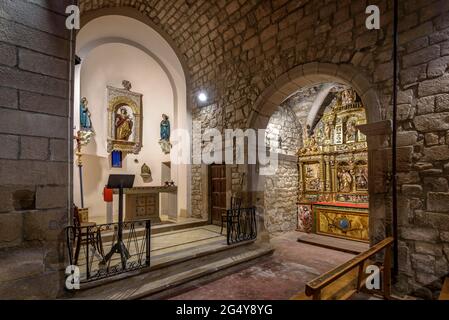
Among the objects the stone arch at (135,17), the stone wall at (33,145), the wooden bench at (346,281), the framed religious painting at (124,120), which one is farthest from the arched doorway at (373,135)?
the framed religious painting at (124,120)

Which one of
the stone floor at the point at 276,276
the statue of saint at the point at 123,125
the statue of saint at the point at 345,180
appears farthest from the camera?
the statue of saint at the point at 123,125

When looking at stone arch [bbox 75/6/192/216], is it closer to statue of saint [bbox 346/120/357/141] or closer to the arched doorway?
the arched doorway

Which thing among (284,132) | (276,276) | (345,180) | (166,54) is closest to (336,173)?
(345,180)

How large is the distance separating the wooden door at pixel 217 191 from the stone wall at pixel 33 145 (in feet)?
13.3

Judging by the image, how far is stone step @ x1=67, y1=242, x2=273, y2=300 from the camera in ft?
9.52

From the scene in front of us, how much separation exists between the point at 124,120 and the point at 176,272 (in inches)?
222

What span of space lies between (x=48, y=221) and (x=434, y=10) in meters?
5.20

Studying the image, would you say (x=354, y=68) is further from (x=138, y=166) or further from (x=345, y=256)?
(x=138, y=166)

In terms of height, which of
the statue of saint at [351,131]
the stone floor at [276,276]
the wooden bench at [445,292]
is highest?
the statue of saint at [351,131]

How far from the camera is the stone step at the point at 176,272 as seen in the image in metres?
2.90

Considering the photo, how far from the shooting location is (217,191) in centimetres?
661

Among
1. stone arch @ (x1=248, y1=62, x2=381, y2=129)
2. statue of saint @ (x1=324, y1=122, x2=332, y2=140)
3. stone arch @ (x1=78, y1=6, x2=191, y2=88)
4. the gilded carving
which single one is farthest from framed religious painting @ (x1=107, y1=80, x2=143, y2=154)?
statue of saint @ (x1=324, y1=122, x2=332, y2=140)

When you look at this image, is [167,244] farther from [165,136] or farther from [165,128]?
[165,128]

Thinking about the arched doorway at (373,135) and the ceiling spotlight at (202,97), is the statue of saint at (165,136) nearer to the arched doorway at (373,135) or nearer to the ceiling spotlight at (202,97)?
the ceiling spotlight at (202,97)
